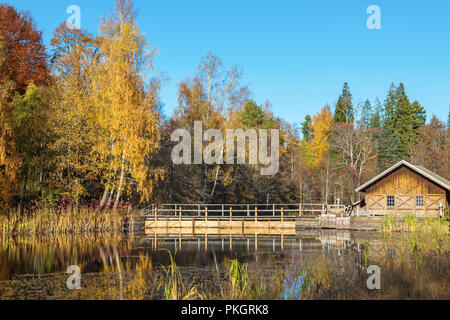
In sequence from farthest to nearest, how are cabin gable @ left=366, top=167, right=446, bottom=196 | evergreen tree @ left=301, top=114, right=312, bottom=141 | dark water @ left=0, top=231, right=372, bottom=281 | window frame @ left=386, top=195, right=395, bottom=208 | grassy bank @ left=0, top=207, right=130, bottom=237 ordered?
evergreen tree @ left=301, top=114, right=312, bottom=141 → window frame @ left=386, top=195, right=395, bottom=208 → cabin gable @ left=366, top=167, right=446, bottom=196 → grassy bank @ left=0, top=207, right=130, bottom=237 → dark water @ left=0, top=231, right=372, bottom=281

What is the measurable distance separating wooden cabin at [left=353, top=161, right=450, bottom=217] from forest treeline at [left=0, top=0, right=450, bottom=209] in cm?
877

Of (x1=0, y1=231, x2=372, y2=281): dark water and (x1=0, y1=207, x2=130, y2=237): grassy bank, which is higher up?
(x1=0, y1=207, x2=130, y2=237): grassy bank

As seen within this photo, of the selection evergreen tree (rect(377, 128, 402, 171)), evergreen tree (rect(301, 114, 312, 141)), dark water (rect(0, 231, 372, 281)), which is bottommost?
dark water (rect(0, 231, 372, 281))

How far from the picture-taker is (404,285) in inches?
348

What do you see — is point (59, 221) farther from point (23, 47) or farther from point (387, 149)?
A: point (387, 149)

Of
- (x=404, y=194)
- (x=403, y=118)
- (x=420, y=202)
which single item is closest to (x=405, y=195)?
(x=404, y=194)

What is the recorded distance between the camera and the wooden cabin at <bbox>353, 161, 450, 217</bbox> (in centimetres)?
3042

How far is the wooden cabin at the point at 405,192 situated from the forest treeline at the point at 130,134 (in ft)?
28.8

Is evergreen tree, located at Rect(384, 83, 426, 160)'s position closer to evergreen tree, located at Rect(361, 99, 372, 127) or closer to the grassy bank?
evergreen tree, located at Rect(361, 99, 372, 127)

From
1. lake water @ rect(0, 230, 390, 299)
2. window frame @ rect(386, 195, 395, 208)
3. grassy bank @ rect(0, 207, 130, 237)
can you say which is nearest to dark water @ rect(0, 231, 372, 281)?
lake water @ rect(0, 230, 390, 299)

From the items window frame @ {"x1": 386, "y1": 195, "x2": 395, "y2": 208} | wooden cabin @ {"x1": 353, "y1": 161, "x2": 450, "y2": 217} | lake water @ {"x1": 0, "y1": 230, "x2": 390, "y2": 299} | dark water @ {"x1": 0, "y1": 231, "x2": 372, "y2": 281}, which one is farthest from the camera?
window frame @ {"x1": 386, "y1": 195, "x2": 395, "y2": 208}

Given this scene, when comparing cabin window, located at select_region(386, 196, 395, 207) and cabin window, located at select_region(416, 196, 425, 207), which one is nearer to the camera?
cabin window, located at select_region(416, 196, 425, 207)
